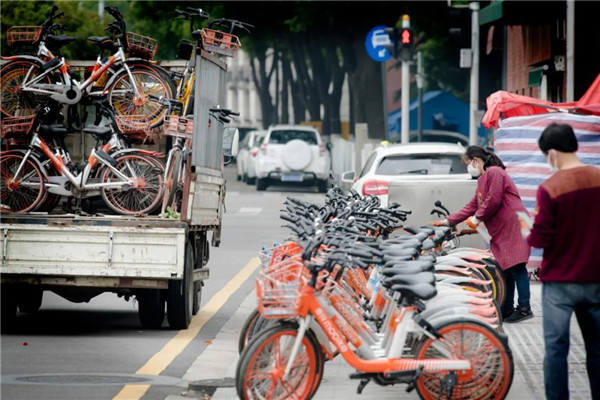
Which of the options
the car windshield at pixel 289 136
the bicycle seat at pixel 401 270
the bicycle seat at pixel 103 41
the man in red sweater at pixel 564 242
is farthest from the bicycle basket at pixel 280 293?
the car windshield at pixel 289 136

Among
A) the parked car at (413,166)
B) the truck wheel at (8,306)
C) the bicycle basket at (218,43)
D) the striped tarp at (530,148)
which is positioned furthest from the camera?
the parked car at (413,166)

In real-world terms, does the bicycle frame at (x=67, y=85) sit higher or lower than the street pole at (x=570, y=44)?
lower

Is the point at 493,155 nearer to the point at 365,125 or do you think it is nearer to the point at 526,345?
the point at 526,345

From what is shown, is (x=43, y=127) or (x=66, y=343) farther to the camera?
(x=43, y=127)

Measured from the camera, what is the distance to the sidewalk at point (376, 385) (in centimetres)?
930

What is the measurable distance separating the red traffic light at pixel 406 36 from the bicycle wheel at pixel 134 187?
1651cm

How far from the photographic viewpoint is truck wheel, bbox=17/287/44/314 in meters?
13.6

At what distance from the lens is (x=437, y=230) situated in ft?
34.2

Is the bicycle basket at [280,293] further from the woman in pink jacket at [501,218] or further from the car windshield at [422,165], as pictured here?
the car windshield at [422,165]

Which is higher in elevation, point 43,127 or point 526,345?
point 43,127

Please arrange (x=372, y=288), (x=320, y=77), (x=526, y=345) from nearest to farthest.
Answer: (x=372, y=288)
(x=526, y=345)
(x=320, y=77)

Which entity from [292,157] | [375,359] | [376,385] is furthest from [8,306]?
[292,157]

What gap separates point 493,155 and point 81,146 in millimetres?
4455

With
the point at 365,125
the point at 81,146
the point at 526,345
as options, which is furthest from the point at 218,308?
the point at 365,125
